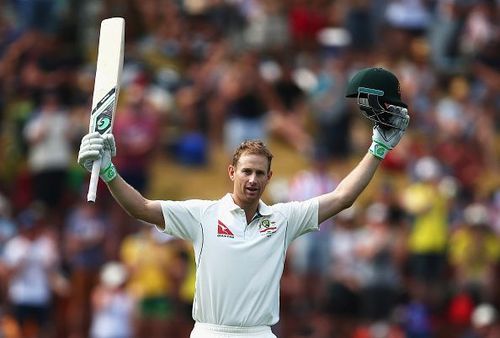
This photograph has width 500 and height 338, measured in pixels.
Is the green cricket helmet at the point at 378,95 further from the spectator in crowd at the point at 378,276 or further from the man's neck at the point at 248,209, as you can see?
the spectator in crowd at the point at 378,276

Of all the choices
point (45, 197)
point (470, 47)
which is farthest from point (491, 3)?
point (45, 197)

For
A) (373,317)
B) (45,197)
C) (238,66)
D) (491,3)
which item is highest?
(491,3)

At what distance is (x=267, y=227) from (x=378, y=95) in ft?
3.98

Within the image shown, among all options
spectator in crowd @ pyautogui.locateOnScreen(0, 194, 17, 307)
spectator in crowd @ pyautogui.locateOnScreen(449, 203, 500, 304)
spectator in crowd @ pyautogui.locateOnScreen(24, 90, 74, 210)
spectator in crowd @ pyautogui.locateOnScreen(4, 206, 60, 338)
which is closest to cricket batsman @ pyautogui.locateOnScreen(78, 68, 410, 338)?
spectator in crowd @ pyautogui.locateOnScreen(4, 206, 60, 338)

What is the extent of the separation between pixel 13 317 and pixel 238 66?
5573 millimetres

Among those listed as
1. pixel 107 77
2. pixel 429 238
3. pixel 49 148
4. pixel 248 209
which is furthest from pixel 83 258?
pixel 248 209

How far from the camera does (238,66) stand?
74.1 feet

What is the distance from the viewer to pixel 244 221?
10.1m

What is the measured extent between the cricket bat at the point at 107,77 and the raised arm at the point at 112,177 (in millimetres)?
169

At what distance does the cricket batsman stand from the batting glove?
0.4 inches

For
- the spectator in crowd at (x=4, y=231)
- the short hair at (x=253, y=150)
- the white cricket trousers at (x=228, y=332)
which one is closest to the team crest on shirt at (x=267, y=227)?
the short hair at (x=253, y=150)

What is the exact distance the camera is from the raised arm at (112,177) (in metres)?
9.69

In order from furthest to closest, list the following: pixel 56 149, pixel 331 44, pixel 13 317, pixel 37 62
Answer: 1. pixel 331 44
2. pixel 37 62
3. pixel 56 149
4. pixel 13 317

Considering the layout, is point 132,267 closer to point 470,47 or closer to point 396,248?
point 396,248
